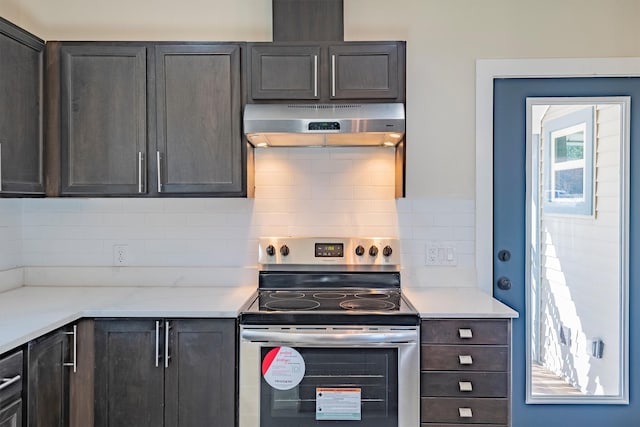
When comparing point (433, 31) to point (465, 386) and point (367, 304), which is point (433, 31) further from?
point (465, 386)

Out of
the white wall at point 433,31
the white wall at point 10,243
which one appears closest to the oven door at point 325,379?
the white wall at point 433,31

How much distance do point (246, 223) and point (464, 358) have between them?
1359 millimetres

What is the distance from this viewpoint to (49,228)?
279 centimetres

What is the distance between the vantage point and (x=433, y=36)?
2711mm

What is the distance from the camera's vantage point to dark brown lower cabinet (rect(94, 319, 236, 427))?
2.14 m

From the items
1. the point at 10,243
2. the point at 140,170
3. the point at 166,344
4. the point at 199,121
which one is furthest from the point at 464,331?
the point at 10,243

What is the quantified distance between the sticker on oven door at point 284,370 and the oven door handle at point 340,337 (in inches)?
2.4

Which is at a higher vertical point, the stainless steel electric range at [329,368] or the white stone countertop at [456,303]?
the white stone countertop at [456,303]

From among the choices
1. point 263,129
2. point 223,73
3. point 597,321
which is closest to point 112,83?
point 223,73

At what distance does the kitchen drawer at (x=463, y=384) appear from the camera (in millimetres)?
2125

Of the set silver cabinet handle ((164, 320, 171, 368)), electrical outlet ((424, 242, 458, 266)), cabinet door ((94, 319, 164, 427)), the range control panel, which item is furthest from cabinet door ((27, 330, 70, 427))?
electrical outlet ((424, 242, 458, 266))

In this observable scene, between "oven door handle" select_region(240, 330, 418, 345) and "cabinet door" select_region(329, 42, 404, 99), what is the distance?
1133 millimetres

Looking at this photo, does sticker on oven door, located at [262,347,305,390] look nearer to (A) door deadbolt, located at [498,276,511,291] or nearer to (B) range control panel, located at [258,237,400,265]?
(B) range control panel, located at [258,237,400,265]

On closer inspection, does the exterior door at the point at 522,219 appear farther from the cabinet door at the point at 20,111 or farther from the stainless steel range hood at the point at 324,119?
the cabinet door at the point at 20,111
